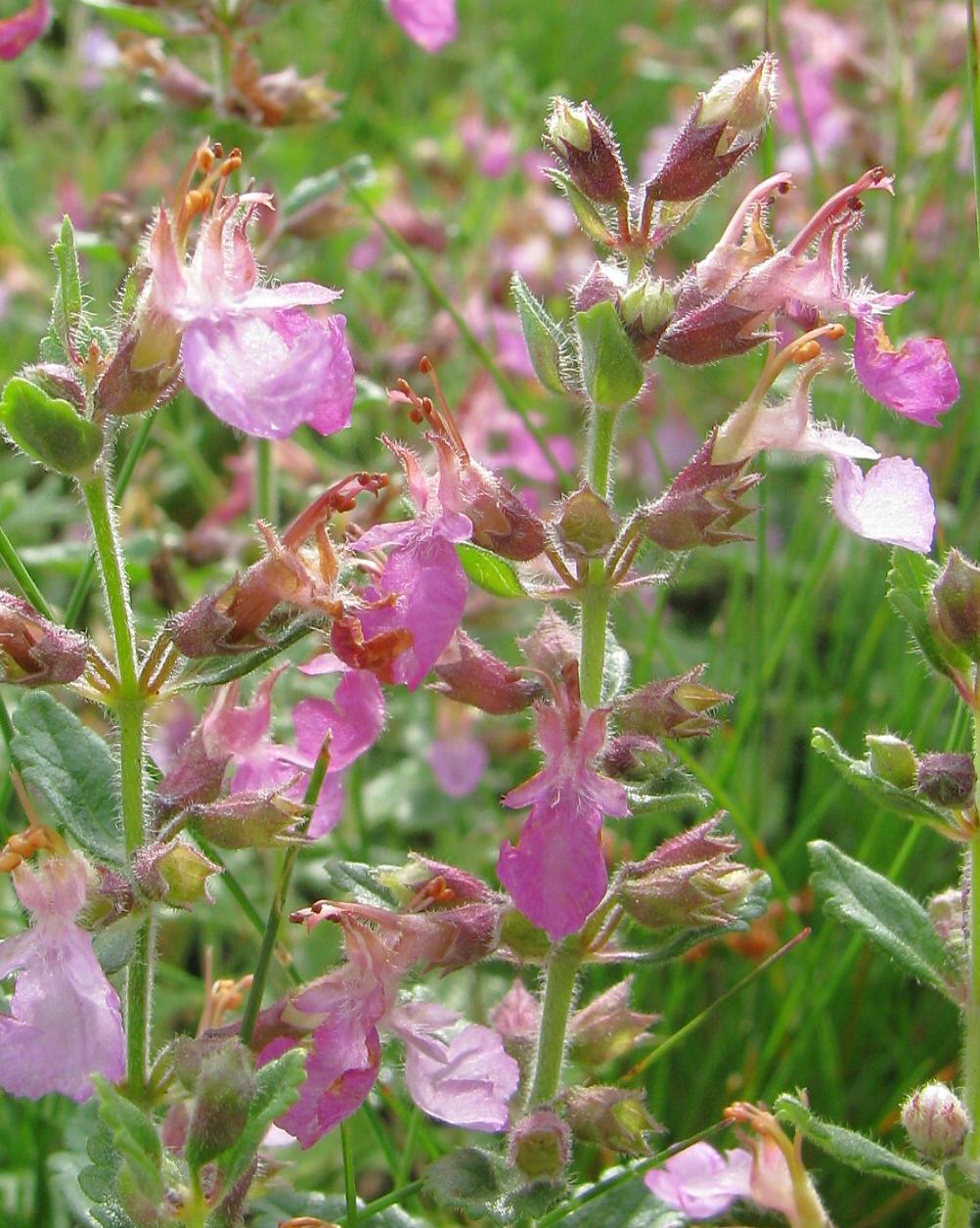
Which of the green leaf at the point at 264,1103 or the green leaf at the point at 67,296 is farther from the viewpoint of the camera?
the green leaf at the point at 67,296

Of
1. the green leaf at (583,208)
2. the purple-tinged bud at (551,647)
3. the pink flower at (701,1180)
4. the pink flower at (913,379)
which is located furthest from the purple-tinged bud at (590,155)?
the pink flower at (701,1180)

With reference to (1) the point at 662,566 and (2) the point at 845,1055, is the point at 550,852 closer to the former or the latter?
(1) the point at 662,566

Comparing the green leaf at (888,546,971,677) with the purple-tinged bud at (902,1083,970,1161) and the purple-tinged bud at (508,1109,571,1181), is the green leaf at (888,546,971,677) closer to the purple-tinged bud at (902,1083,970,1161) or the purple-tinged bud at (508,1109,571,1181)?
the purple-tinged bud at (902,1083,970,1161)

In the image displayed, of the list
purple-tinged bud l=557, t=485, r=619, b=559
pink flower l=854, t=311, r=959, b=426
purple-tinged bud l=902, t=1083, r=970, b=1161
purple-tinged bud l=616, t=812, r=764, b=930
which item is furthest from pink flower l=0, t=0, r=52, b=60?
purple-tinged bud l=902, t=1083, r=970, b=1161

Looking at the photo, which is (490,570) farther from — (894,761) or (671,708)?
(894,761)

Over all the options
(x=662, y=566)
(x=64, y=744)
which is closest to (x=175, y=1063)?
(x=64, y=744)

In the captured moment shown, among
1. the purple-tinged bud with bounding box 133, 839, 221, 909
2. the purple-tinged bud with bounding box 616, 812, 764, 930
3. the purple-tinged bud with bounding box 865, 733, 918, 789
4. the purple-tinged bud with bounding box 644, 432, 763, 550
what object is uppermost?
the purple-tinged bud with bounding box 644, 432, 763, 550

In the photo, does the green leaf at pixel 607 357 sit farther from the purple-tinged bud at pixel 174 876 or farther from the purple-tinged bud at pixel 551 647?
the purple-tinged bud at pixel 174 876
